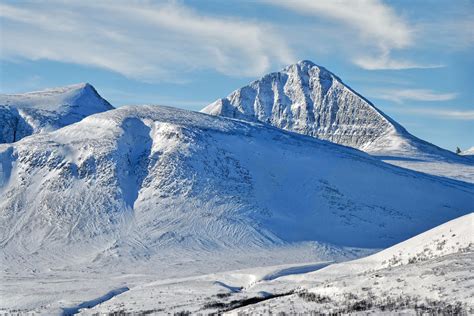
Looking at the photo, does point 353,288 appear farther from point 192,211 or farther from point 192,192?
point 192,192

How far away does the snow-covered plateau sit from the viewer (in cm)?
6950

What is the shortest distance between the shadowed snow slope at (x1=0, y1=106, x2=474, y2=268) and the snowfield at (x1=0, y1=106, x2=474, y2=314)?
25 centimetres

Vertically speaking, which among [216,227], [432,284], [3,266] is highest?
[432,284]

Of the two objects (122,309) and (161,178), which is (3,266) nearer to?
(161,178)

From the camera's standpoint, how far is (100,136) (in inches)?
5246

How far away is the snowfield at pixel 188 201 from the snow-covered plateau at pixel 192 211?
0.99 ft

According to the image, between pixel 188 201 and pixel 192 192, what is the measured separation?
275cm

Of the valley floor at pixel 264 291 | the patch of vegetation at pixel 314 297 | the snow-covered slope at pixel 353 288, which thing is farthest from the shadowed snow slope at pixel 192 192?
the patch of vegetation at pixel 314 297

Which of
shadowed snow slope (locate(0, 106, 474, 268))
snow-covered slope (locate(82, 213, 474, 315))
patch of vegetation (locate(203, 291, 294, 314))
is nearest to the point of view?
snow-covered slope (locate(82, 213, 474, 315))

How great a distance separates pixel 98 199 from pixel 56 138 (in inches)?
988

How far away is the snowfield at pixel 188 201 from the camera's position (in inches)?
3868

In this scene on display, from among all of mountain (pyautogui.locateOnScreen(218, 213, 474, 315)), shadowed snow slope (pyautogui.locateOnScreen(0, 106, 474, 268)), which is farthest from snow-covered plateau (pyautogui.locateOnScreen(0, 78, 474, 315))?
mountain (pyautogui.locateOnScreen(218, 213, 474, 315))

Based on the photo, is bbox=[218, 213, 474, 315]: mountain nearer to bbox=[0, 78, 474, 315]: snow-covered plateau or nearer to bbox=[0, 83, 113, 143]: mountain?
bbox=[0, 78, 474, 315]: snow-covered plateau

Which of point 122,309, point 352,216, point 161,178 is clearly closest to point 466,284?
point 122,309
